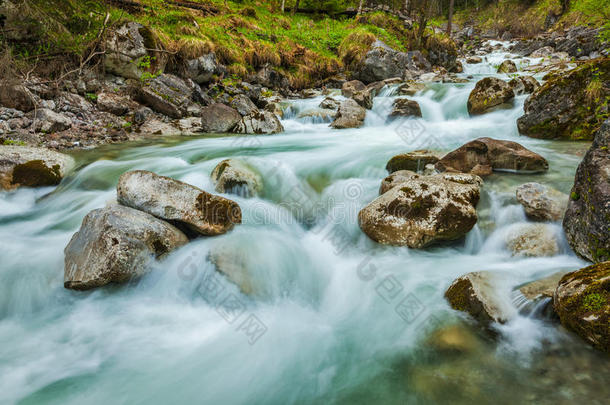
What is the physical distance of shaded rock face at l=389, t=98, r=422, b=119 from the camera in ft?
32.8

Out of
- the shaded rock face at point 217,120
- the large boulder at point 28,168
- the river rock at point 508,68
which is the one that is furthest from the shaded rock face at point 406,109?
the river rock at point 508,68

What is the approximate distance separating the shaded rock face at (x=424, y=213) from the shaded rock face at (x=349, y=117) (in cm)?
634

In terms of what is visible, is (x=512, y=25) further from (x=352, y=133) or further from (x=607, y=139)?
(x=607, y=139)

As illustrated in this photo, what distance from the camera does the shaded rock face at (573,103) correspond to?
5.98 meters

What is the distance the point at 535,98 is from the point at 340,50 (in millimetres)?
12682

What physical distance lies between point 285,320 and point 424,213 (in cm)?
211

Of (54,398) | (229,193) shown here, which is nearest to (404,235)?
(229,193)

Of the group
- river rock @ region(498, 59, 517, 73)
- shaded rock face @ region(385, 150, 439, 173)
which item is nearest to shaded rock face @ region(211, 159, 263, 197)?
shaded rock face @ region(385, 150, 439, 173)

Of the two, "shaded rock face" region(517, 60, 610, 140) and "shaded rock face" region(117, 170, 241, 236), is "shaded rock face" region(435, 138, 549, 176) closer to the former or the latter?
"shaded rock face" region(517, 60, 610, 140)

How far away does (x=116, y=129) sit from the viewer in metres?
8.49

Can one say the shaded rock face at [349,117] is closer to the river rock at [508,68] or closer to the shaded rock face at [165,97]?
the shaded rock face at [165,97]

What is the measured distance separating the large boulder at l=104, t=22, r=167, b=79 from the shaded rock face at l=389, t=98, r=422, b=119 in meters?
8.15

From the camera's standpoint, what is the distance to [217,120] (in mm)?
9453

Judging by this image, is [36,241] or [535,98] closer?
[36,241]
